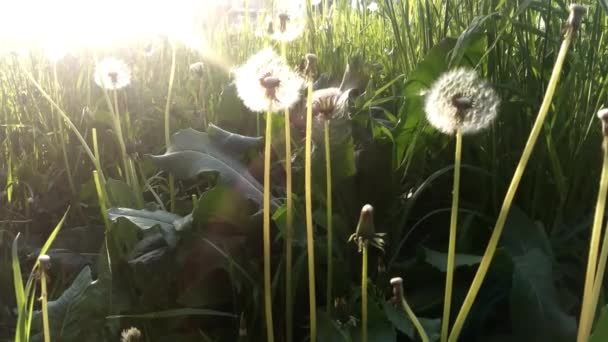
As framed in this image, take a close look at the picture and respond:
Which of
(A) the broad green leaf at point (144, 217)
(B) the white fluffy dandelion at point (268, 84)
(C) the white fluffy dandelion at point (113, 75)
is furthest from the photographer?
(C) the white fluffy dandelion at point (113, 75)

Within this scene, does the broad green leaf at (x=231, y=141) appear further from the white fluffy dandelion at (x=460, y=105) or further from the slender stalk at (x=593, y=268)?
the slender stalk at (x=593, y=268)

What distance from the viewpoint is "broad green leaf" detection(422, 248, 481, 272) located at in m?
0.96

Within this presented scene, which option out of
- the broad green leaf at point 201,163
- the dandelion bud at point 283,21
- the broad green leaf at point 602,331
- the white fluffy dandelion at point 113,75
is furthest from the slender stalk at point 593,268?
the white fluffy dandelion at point 113,75

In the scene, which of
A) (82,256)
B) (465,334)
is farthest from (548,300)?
(82,256)

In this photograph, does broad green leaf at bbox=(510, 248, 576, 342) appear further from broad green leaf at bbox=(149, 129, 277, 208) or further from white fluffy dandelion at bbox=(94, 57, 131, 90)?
white fluffy dandelion at bbox=(94, 57, 131, 90)

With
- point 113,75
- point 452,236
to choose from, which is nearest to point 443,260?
point 452,236

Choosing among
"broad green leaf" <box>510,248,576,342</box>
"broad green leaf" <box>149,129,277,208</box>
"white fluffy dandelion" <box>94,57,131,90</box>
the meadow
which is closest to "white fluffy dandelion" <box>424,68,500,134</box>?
the meadow

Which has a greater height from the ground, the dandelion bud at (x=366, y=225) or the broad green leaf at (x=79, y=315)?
the dandelion bud at (x=366, y=225)

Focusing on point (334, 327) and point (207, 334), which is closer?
point (334, 327)

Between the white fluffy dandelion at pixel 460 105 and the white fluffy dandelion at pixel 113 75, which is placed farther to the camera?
the white fluffy dandelion at pixel 113 75

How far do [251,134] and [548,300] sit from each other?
868mm

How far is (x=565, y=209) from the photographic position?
3.95 ft

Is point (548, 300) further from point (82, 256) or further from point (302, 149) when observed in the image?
point (82, 256)

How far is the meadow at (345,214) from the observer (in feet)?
2.97
